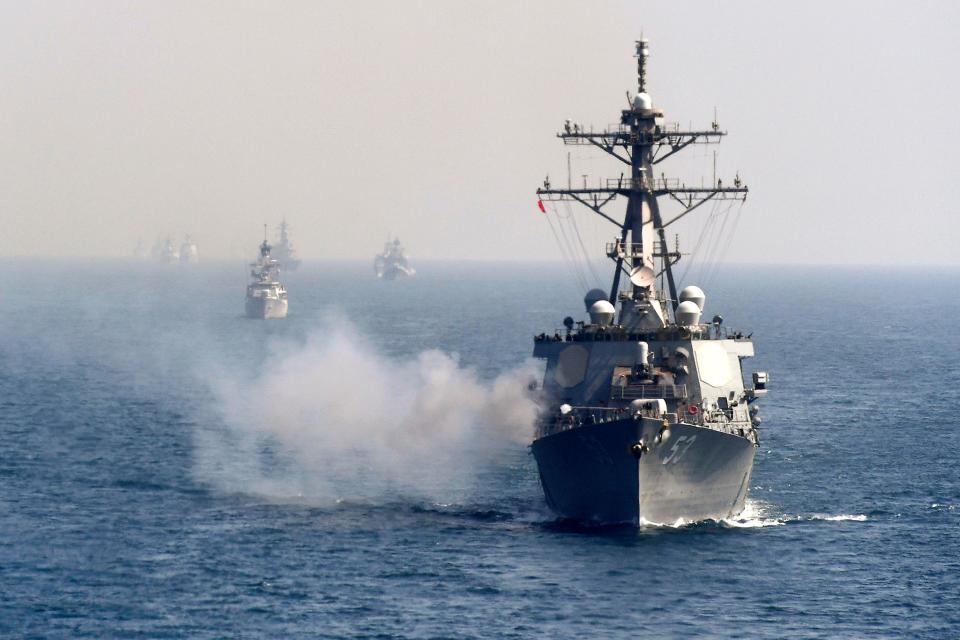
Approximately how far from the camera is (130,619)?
38938mm

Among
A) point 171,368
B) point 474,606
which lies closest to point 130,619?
point 474,606

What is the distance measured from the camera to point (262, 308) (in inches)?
6550

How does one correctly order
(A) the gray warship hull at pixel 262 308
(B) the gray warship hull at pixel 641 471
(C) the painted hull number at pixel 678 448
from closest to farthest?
(B) the gray warship hull at pixel 641 471 → (C) the painted hull number at pixel 678 448 → (A) the gray warship hull at pixel 262 308

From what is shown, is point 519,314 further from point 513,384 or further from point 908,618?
point 908,618

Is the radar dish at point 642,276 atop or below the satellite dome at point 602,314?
atop

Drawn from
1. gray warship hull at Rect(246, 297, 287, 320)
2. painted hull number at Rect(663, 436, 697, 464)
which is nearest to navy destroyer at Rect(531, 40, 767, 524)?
painted hull number at Rect(663, 436, 697, 464)

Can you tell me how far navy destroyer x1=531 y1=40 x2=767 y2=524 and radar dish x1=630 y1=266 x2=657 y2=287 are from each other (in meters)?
0.05

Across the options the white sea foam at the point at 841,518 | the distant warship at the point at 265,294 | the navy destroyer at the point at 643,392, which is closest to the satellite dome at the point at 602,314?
the navy destroyer at the point at 643,392

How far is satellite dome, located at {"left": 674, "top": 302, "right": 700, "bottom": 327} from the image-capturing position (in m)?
53.7

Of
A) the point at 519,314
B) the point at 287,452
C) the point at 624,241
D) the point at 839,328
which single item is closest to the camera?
the point at 624,241

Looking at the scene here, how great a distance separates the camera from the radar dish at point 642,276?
178 feet

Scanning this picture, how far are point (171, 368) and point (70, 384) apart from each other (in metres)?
12.8

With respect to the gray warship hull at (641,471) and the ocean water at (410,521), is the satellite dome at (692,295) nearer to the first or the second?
the gray warship hull at (641,471)

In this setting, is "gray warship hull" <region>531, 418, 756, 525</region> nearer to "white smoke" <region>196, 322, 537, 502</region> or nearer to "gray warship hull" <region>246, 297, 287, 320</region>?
"white smoke" <region>196, 322, 537, 502</region>
